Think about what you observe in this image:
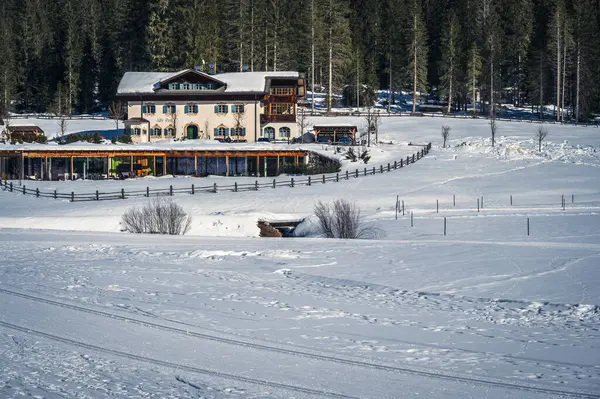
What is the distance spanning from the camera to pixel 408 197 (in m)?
47.2

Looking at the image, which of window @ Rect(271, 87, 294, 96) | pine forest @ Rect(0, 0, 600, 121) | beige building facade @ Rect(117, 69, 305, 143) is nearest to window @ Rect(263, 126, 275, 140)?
beige building facade @ Rect(117, 69, 305, 143)

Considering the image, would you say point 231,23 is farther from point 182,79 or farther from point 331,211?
point 331,211

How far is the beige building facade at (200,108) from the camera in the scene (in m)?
70.9

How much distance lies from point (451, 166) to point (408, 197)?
15.5 m

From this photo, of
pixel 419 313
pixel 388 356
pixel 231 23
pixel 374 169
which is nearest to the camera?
pixel 388 356

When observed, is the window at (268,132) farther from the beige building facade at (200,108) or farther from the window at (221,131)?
the window at (221,131)

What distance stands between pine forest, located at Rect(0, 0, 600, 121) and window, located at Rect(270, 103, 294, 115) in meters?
10.1

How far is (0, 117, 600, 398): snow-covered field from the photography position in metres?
11.2

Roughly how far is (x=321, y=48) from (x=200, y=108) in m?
25.1

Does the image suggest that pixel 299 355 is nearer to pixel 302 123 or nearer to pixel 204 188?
pixel 204 188

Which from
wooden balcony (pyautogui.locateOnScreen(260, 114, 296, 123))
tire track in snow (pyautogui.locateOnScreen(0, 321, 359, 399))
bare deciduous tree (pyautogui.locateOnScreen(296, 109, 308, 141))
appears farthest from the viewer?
wooden balcony (pyautogui.locateOnScreen(260, 114, 296, 123))

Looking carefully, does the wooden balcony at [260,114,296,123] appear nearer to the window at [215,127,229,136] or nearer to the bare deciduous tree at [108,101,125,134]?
the window at [215,127,229,136]

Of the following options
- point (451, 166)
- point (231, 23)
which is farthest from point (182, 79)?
point (451, 166)

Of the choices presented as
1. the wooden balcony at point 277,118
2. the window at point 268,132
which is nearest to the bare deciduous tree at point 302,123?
the wooden balcony at point 277,118
